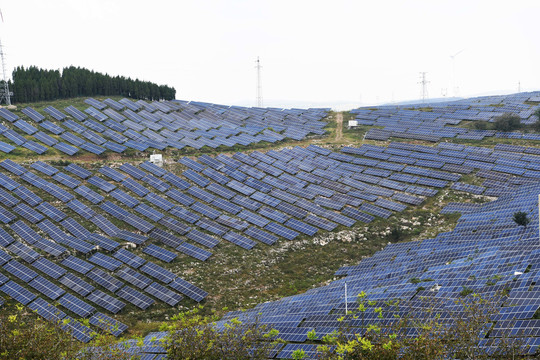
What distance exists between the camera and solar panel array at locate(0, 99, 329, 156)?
7506 cm

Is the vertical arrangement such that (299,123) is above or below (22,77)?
below

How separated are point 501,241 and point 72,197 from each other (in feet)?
145

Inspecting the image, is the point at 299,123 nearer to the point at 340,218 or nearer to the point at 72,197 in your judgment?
the point at 340,218

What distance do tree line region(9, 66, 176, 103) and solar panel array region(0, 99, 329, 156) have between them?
6351mm

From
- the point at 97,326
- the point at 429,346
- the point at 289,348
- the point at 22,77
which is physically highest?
the point at 22,77

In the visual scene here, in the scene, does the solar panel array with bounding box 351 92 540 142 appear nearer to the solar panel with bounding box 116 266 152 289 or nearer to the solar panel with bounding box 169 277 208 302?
the solar panel with bounding box 169 277 208 302

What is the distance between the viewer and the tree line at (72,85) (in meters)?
89.5

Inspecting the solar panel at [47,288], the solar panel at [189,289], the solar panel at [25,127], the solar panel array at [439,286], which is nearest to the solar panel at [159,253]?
the solar panel at [189,289]

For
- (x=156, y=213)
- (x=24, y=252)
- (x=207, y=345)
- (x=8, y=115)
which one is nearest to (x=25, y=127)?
(x=8, y=115)

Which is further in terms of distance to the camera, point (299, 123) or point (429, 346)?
point (299, 123)

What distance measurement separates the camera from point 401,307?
A: 1229 inches

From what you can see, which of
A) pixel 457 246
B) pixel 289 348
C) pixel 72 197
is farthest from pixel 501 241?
pixel 72 197

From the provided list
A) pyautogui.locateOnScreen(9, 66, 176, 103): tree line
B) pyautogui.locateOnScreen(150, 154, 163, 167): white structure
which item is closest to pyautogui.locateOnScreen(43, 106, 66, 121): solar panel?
pyautogui.locateOnScreen(9, 66, 176, 103): tree line

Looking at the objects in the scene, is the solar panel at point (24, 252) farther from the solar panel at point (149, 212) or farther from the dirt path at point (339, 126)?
the dirt path at point (339, 126)
